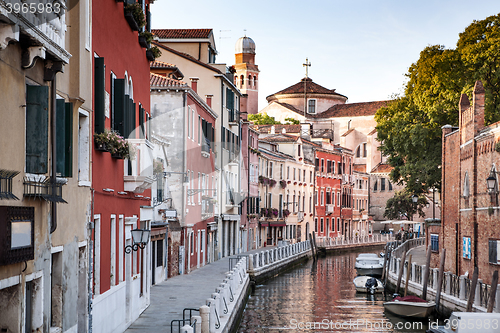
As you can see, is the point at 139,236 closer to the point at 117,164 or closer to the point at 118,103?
the point at 117,164

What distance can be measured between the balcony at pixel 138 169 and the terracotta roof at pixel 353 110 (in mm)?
76110

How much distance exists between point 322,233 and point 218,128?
2912 cm

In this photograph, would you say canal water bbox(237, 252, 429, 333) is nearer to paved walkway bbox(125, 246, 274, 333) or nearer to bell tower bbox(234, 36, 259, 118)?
paved walkway bbox(125, 246, 274, 333)

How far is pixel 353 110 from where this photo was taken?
297ft

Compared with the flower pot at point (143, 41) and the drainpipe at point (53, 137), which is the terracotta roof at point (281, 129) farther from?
the drainpipe at point (53, 137)

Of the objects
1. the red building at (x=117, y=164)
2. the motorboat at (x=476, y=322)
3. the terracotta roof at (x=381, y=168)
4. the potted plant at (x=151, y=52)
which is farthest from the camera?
the terracotta roof at (x=381, y=168)

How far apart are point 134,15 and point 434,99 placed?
20.8m

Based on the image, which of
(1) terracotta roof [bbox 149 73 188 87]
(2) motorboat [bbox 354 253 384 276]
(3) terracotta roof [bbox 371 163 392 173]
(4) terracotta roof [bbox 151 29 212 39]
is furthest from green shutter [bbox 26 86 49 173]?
(3) terracotta roof [bbox 371 163 392 173]

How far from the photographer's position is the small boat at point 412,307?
21281 mm

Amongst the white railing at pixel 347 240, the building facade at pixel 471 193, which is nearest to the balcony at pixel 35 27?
the building facade at pixel 471 193

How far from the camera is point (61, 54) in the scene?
8664 mm

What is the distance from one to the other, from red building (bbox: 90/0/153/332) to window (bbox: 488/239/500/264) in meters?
10.5

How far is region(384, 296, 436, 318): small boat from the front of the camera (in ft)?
69.8

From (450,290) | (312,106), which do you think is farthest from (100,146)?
(312,106)
